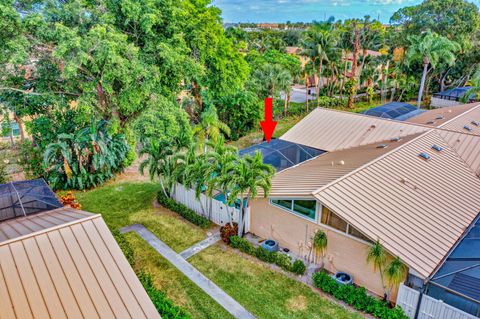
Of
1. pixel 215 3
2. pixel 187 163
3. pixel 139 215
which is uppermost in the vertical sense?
pixel 215 3

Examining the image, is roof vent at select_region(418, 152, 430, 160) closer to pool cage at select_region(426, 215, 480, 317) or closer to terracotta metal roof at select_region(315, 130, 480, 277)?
terracotta metal roof at select_region(315, 130, 480, 277)

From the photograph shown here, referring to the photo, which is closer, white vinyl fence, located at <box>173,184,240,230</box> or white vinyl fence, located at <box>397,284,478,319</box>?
white vinyl fence, located at <box>397,284,478,319</box>

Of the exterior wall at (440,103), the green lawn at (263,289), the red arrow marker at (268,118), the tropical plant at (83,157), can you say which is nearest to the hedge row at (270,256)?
the green lawn at (263,289)

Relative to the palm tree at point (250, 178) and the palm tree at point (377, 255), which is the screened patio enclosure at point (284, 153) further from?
the palm tree at point (377, 255)

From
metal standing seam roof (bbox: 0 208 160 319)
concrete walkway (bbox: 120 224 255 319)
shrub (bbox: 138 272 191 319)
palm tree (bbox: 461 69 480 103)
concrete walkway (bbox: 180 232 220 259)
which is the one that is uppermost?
palm tree (bbox: 461 69 480 103)

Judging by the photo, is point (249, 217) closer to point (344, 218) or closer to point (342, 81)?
point (344, 218)

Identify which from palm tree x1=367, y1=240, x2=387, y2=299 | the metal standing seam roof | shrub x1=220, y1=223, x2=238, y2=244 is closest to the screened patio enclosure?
shrub x1=220, y1=223, x2=238, y2=244

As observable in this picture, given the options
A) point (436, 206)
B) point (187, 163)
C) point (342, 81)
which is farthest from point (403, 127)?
point (342, 81)
